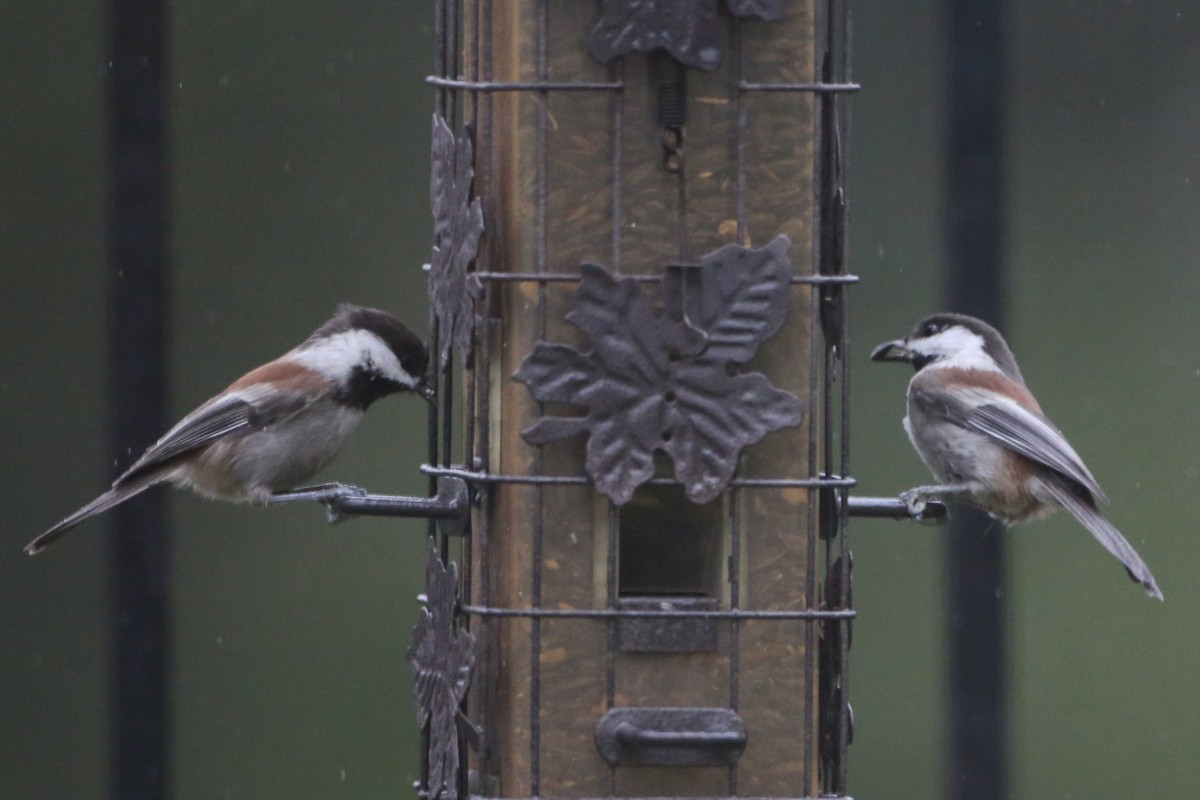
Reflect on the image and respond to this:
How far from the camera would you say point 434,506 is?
369 cm

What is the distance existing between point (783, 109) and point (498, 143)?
0.49m

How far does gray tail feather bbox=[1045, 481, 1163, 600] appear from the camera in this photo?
156 inches

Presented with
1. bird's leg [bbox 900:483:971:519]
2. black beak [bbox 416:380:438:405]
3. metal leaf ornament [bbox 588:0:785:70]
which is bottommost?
bird's leg [bbox 900:483:971:519]

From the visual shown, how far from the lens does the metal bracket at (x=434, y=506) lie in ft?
12.1

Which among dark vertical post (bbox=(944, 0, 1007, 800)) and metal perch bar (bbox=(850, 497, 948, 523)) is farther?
dark vertical post (bbox=(944, 0, 1007, 800))

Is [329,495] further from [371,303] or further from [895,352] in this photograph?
[371,303]

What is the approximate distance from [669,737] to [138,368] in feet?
7.83

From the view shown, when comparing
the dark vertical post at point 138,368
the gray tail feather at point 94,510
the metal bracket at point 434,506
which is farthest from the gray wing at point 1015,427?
the dark vertical post at point 138,368

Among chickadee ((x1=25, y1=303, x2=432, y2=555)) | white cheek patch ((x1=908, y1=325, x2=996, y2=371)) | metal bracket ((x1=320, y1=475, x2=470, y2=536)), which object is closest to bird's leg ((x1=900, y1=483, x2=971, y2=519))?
white cheek patch ((x1=908, y1=325, x2=996, y2=371))

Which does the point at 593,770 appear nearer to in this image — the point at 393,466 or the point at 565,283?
the point at 565,283

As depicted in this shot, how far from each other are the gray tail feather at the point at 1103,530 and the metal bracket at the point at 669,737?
95 cm

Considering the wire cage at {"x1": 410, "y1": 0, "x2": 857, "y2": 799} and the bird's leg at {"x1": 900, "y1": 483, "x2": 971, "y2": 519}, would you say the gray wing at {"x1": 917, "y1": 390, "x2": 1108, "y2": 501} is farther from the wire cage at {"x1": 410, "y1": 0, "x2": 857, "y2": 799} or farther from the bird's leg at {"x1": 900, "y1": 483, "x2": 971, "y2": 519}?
the wire cage at {"x1": 410, "y1": 0, "x2": 857, "y2": 799}

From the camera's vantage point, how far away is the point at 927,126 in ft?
23.0

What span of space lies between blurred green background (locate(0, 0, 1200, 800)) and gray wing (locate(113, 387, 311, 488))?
7.22 ft
